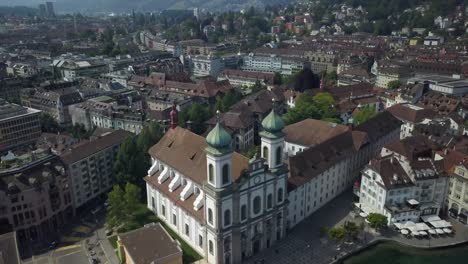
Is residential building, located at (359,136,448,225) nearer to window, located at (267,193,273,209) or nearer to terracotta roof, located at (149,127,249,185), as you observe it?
window, located at (267,193,273,209)

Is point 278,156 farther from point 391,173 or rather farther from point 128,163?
point 128,163

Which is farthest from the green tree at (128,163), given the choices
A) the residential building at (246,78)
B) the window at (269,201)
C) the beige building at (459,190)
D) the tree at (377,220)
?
the residential building at (246,78)

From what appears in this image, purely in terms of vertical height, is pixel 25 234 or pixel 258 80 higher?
pixel 258 80

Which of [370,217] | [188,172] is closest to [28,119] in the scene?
[188,172]

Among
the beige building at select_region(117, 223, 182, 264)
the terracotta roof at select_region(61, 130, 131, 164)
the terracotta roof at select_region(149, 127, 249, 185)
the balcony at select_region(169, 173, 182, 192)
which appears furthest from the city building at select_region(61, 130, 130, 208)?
the beige building at select_region(117, 223, 182, 264)

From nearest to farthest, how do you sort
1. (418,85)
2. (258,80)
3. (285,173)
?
(285,173), (418,85), (258,80)

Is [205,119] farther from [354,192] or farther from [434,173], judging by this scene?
[434,173]
